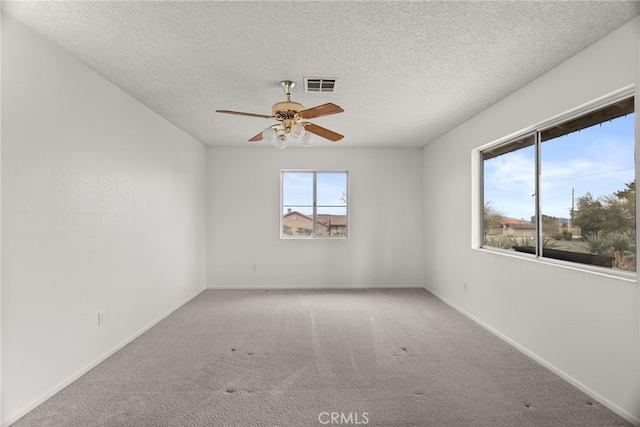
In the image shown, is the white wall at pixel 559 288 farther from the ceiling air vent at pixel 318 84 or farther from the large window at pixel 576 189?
the ceiling air vent at pixel 318 84

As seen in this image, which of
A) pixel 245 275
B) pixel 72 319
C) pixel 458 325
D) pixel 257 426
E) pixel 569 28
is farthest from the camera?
pixel 245 275

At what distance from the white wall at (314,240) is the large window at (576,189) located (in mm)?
2261

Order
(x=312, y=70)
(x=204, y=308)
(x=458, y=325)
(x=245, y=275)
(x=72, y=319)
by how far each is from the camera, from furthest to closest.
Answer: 1. (x=245, y=275)
2. (x=204, y=308)
3. (x=458, y=325)
4. (x=312, y=70)
5. (x=72, y=319)

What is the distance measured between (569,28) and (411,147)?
3717 mm

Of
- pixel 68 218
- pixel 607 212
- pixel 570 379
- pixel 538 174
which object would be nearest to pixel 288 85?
pixel 68 218

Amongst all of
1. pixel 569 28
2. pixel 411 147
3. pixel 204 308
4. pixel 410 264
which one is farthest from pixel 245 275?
pixel 569 28

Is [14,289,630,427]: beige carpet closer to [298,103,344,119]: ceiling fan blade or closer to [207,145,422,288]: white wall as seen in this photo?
[207,145,422,288]: white wall

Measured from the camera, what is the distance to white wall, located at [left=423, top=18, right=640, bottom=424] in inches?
83.0

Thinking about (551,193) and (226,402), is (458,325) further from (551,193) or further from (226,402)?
(226,402)

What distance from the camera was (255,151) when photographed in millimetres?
5812

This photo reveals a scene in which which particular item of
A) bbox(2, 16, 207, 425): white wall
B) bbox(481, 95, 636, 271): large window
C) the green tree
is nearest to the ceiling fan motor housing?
bbox(2, 16, 207, 425): white wall

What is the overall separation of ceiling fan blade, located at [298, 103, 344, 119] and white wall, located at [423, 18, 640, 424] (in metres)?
1.79

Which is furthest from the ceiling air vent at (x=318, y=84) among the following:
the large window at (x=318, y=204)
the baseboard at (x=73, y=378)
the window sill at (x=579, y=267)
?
the baseboard at (x=73, y=378)

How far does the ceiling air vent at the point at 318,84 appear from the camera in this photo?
291 centimetres
